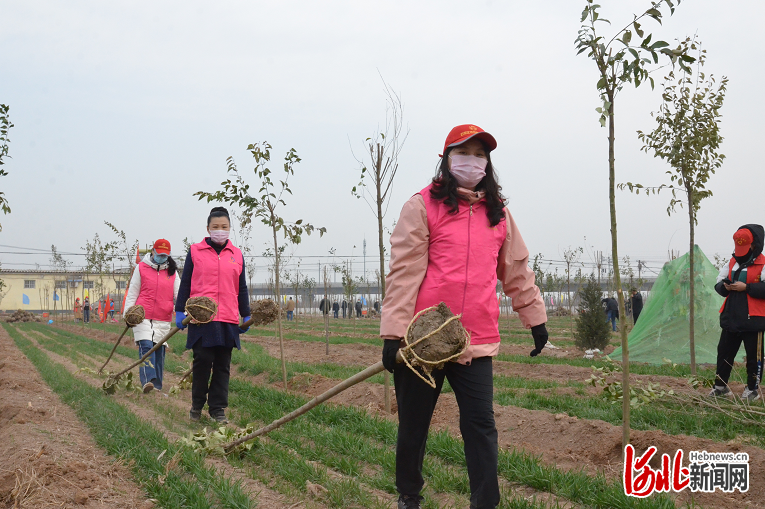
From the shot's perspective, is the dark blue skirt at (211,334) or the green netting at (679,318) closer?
the dark blue skirt at (211,334)

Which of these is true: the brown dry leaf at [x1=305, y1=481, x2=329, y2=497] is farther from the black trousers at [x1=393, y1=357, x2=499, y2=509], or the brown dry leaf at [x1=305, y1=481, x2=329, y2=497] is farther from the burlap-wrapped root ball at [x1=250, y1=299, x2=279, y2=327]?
the burlap-wrapped root ball at [x1=250, y1=299, x2=279, y2=327]

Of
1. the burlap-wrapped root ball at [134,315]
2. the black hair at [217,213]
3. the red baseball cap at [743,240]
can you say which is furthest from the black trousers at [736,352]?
the burlap-wrapped root ball at [134,315]

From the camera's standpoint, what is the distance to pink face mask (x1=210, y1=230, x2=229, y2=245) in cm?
622

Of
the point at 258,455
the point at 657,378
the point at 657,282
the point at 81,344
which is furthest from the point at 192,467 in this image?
the point at 81,344

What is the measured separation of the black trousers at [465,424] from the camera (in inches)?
121

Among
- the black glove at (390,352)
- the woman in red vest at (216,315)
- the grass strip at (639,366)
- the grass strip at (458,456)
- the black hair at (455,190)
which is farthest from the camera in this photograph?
the grass strip at (639,366)

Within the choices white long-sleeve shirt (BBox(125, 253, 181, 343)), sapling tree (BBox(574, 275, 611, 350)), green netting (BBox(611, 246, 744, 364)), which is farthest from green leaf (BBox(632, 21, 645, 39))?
sapling tree (BBox(574, 275, 611, 350))

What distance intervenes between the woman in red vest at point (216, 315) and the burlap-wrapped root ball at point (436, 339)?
3.50 metres

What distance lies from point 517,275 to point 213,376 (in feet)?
12.4

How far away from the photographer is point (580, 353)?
1471 cm

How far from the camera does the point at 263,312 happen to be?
6.82m

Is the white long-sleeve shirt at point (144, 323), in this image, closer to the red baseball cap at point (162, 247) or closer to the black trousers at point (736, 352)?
the red baseball cap at point (162, 247)

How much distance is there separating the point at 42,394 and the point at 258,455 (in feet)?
14.9

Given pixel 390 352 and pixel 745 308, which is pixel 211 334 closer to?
pixel 390 352
